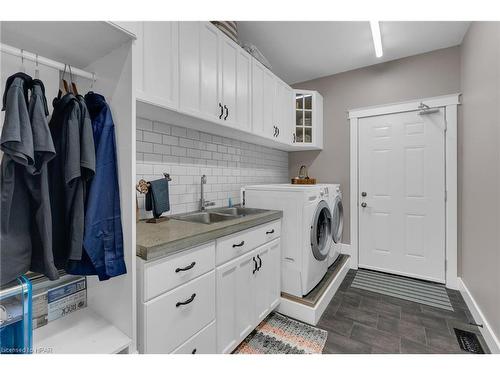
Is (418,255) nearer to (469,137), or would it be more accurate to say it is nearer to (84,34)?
(469,137)

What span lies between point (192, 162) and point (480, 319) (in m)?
2.78

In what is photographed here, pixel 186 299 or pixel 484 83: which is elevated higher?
pixel 484 83

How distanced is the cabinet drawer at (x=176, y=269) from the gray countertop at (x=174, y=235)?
4 cm

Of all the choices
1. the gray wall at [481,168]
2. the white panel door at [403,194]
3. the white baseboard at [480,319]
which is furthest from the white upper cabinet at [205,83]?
the white baseboard at [480,319]

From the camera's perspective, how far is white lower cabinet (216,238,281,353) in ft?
4.91

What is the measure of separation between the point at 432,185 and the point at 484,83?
125cm

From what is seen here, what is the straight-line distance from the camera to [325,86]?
3539 mm

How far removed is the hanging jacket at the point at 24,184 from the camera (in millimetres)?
796

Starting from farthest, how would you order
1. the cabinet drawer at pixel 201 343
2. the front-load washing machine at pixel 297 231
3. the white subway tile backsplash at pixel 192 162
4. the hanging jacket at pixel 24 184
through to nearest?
the front-load washing machine at pixel 297 231 < the white subway tile backsplash at pixel 192 162 < the cabinet drawer at pixel 201 343 < the hanging jacket at pixel 24 184

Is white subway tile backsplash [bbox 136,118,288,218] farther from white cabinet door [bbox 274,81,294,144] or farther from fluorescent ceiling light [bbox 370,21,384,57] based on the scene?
fluorescent ceiling light [bbox 370,21,384,57]

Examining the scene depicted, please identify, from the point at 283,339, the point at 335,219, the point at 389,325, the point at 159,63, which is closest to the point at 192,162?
the point at 159,63

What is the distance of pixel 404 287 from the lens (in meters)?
2.76

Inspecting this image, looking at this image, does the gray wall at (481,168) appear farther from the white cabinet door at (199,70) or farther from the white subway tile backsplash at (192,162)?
the white subway tile backsplash at (192,162)
